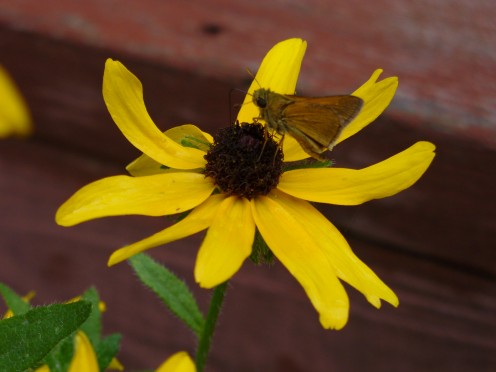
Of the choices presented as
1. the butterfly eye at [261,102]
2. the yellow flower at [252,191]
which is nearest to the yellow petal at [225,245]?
the yellow flower at [252,191]

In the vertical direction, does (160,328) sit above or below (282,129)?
below

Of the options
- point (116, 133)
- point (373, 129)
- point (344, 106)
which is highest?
point (344, 106)

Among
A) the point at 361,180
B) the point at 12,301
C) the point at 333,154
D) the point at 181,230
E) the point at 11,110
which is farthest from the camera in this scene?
the point at 11,110

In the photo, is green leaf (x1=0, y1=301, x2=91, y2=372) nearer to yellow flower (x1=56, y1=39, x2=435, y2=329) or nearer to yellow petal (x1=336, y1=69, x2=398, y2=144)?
yellow flower (x1=56, y1=39, x2=435, y2=329)

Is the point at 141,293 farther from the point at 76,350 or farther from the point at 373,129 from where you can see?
the point at 76,350

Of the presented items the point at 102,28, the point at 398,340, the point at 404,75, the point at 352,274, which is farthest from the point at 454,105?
the point at 352,274

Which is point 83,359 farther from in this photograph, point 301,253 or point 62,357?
point 301,253

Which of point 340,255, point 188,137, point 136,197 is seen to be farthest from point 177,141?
point 340,255
